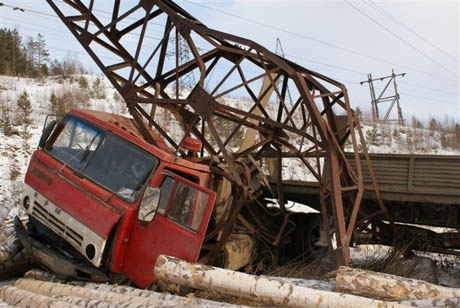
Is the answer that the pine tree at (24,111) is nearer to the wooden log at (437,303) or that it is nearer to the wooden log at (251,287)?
the wooden log at (251,287)

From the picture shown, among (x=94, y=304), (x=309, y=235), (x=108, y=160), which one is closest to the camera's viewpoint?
(x=94, y=304)

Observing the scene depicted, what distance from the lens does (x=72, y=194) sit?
5.09 metres

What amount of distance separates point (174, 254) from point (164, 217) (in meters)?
0.47

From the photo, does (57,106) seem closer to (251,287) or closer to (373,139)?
(373,139)

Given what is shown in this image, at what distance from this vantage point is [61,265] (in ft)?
16.4

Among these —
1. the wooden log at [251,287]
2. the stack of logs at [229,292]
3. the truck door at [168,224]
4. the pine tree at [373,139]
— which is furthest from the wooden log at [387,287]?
the pine tree at [373,139]

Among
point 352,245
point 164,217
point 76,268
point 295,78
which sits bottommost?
point 352,245

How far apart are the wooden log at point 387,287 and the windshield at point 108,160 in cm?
274

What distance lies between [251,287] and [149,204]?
5.03ft

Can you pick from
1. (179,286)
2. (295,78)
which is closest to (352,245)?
(295,78)

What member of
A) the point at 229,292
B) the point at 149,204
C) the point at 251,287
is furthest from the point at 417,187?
the point at 149,204

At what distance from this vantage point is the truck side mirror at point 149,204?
4852 mm

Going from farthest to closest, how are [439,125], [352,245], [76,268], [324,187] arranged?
[439,125]
[352,245]
[324,187]
[76,268]

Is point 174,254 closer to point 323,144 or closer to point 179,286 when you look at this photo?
point 179,286
